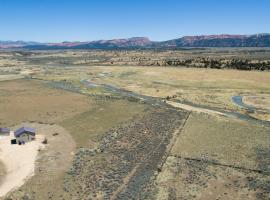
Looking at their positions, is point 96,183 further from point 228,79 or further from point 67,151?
point 228,79

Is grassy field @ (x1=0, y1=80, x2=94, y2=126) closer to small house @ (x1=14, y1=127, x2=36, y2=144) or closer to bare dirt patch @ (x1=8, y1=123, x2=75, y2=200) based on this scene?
bare dirt patch @ (x1=8, y1=123, x2=75, y2=200)

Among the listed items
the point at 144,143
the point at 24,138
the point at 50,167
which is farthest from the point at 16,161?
the point at 144,143

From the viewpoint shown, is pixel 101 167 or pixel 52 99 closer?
pixel 101 167

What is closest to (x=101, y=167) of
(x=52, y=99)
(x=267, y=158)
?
(x=267, y=158)

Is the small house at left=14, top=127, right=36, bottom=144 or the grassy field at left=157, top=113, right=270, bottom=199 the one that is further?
the small house at left=14, top=127, right=36, bottom=144

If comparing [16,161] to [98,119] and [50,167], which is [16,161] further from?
[98,119]

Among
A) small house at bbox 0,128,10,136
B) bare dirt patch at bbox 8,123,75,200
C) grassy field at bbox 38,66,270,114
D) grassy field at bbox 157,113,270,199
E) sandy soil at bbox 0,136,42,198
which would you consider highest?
small house at bbox 0,128,10,136

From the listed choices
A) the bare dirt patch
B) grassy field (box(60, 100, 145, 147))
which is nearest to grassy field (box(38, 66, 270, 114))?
grassy field (box(60, 100, 145, 147))

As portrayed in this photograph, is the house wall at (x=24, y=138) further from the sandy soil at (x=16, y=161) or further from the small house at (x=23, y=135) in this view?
the sandy soil at (x=16, y=161)
